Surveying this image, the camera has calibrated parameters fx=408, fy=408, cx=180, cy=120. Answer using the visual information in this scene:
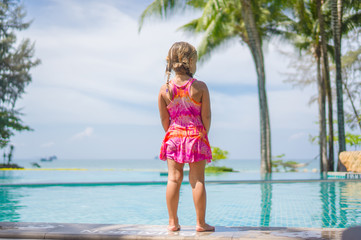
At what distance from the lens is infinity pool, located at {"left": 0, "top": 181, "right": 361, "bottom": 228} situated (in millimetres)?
4695

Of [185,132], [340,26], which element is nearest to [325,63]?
[340,26]

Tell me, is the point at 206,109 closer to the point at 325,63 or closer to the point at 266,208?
the point at 266,208

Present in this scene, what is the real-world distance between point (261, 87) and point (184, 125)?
1349 cm

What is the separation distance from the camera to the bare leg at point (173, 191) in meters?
2.86

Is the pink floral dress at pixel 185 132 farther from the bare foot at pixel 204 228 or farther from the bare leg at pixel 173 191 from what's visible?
the bare foot at pixel 204 228

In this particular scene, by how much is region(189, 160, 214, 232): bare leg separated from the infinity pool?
1770mm

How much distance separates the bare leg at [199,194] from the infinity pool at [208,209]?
1.77 m

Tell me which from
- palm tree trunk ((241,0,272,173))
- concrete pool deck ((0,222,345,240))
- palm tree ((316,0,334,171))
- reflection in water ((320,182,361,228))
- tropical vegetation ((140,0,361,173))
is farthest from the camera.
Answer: palm tree ((316,0,334,171))

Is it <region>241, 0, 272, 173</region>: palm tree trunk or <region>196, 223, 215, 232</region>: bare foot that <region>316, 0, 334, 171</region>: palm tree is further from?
<region>196, 223, 215, 232</region>: bare foot

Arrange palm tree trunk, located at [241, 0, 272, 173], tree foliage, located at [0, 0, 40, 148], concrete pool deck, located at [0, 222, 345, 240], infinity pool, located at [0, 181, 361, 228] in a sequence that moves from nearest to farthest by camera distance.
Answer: concrete pool deck, located at [0, 222, 345, 240] < infinity pool, located at [0, 181, 361, 228] < palm tree trunk, located at [241, 0, 272, 173] < tree foliage, located at [0, 0, 40, 148]

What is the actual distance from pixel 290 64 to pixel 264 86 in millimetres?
7139

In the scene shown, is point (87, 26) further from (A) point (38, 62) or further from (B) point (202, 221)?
(B) point (202, 221)

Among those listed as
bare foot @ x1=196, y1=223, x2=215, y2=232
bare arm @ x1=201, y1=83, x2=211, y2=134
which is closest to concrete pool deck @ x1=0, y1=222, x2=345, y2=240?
bare foot @ x1=196, y1=223, x2=215, y2=232

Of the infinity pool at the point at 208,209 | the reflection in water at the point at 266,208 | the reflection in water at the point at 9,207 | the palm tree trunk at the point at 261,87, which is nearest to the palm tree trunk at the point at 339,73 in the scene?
the palm tree trunk at the point at 261,87
